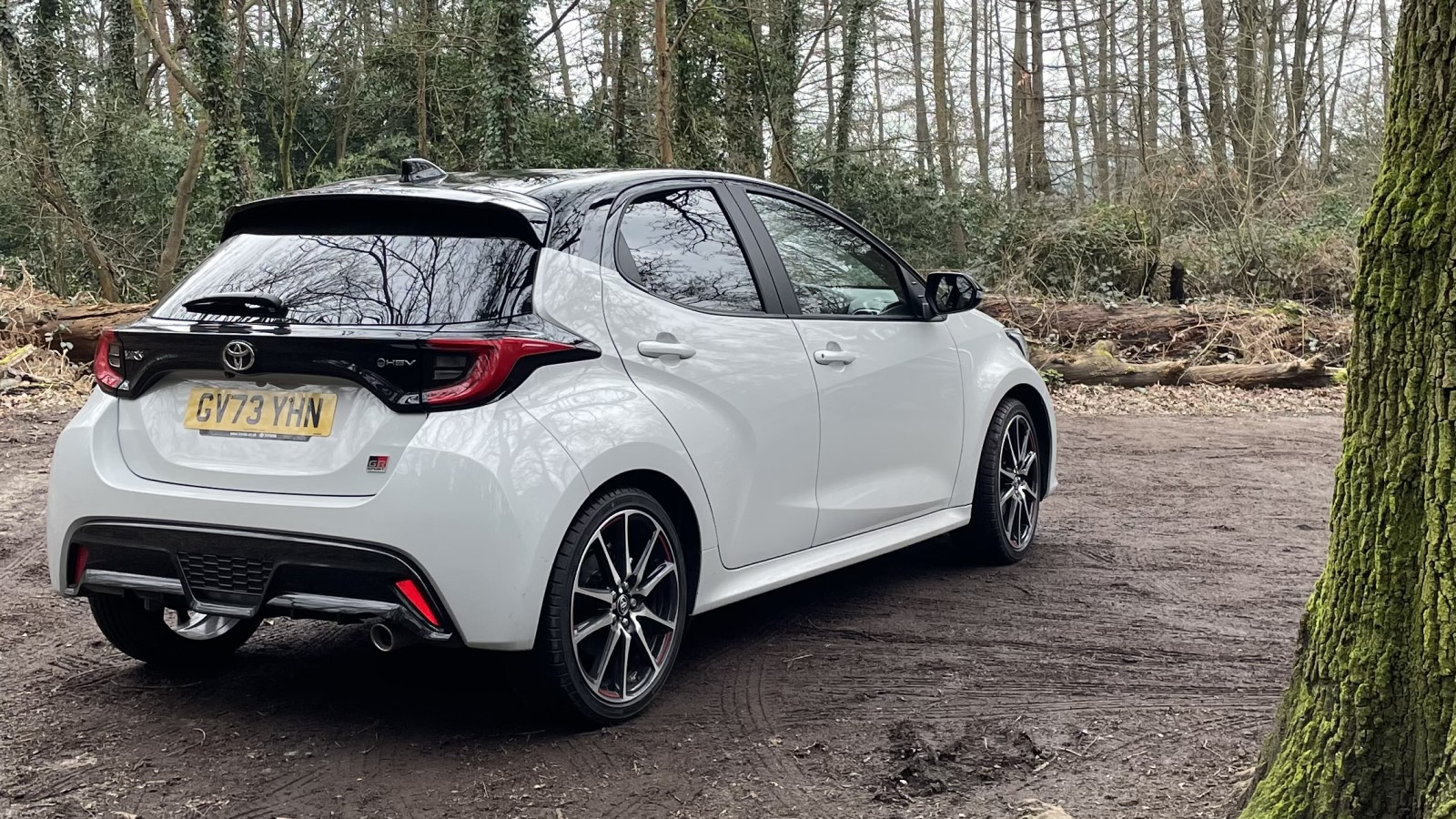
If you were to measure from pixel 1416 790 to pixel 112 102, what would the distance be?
70.5 feet

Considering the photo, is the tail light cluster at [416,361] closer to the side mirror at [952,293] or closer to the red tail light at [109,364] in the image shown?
the red tail light at [109,364]

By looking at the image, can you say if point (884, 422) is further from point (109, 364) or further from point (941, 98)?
point (941, 98)

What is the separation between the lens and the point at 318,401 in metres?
3.51

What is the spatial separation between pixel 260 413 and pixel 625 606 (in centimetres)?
121

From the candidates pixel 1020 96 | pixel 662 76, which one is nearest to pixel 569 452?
pixel 662 76

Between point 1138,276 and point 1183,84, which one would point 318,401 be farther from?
point 1183,84

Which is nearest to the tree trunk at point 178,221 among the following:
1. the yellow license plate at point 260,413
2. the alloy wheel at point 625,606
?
the yellow license plate at point 260,413

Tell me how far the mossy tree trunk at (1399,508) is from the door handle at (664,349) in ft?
6.46

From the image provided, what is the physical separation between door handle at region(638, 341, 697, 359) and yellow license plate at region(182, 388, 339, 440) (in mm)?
943

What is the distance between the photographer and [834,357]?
4.73 meters

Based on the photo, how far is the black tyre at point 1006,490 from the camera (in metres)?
5.77

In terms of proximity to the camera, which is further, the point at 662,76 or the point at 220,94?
the point at 220,94

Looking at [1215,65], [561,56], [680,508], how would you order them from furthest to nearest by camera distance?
[561,56], [1215,65], [680,508]

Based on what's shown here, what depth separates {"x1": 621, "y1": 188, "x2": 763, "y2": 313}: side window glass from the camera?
4148 mm
